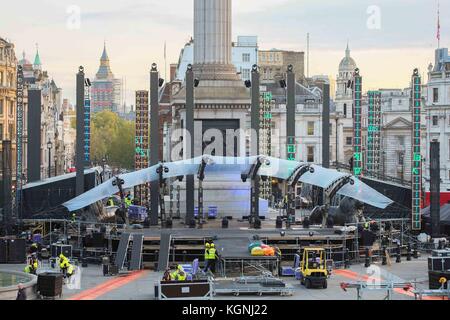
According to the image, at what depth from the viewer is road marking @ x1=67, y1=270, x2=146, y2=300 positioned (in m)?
39.2

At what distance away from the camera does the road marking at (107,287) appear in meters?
39.2

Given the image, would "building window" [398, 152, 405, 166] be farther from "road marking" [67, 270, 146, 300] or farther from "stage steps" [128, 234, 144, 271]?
"road marking" [67, 270, 146, 300]

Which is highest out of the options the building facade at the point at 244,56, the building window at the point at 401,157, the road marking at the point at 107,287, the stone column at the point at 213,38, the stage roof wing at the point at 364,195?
the building facade at the point at 244,56

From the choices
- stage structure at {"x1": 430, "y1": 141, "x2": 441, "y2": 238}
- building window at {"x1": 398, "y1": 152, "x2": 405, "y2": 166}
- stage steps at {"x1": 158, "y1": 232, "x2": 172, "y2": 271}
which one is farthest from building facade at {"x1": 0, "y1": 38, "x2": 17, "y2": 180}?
stage steps at {"x1": 158, "y1": 232, "x2": 172, "y2": 271}

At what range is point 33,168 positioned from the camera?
65250 millimetres

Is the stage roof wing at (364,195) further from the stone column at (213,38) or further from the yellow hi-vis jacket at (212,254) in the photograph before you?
the stone column at (213,38)

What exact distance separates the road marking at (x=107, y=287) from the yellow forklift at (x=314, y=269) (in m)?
6.55

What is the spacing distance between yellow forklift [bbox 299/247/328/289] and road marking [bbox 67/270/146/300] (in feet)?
21.5

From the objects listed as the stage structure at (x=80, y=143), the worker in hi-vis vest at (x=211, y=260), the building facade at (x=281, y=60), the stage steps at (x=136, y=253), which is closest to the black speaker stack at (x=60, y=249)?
the stage steps at (x=136, y=253)

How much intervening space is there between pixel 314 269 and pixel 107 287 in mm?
7421

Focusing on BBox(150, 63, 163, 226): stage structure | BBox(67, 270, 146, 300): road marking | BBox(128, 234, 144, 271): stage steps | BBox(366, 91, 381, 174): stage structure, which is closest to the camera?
BBox(67, 270, 146, 300): road marking
